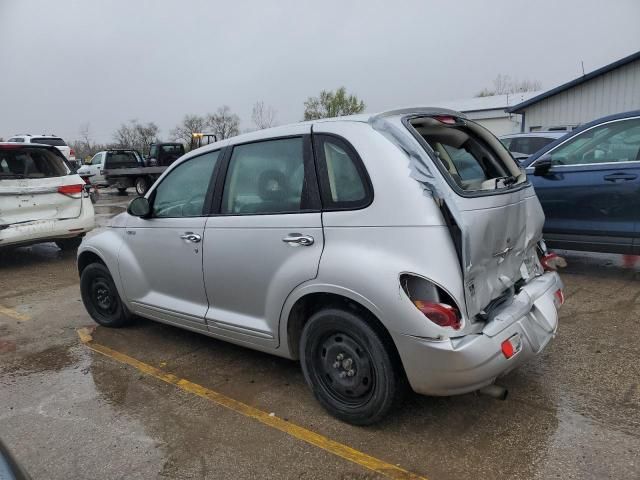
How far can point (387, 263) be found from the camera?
2617 mm

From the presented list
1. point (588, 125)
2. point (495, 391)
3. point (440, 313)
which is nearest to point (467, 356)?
point (440, 313)

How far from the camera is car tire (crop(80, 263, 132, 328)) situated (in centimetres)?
466

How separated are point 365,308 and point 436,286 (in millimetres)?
430

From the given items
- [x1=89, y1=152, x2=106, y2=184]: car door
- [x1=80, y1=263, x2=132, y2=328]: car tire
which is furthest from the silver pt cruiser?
[x1=89, y1=152, x2=106, y2=184]: car door

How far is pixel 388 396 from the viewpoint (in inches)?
107

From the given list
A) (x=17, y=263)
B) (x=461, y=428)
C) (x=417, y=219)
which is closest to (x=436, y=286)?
(x=417, y=219)

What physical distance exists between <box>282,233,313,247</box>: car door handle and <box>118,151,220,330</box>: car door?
0.83m

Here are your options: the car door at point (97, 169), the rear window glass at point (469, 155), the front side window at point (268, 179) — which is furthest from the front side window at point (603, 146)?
the car door at point (97, 169)

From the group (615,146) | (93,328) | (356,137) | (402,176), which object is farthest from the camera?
(615,146)

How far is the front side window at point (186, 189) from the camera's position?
3.75m

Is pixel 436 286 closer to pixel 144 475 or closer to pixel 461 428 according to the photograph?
pixel 461 428

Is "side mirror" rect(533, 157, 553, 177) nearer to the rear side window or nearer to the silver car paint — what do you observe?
the silver car paint

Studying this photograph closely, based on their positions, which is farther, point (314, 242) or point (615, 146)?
point (615, 146)

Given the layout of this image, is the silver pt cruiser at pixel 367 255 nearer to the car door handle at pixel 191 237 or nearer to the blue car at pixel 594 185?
the car door handle at pixel 191 237
